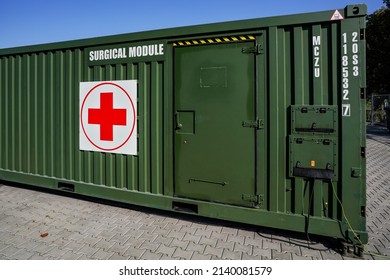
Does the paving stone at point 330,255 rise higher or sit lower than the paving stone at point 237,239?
lower

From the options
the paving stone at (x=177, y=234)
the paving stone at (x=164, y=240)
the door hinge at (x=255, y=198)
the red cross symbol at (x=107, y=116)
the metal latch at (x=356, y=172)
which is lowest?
the paving stone at (x=164, y=240)

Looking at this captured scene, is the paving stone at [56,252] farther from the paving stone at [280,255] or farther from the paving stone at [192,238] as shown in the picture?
the paving stone at [280,255]

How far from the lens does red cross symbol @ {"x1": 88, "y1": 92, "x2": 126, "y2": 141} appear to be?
14.5ft

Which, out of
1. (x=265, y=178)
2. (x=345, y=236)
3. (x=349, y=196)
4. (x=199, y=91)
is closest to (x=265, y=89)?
(x=199, y=91)

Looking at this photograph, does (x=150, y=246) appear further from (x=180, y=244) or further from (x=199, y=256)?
(x=199, y=256)

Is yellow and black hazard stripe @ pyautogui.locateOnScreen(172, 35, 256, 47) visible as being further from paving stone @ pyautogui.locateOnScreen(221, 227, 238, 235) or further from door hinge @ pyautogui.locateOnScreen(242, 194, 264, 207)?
paving stone @ pyautogui.locateOnScreen(221, 227, 238, 235)

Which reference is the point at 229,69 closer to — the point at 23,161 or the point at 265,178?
the point at 265,178

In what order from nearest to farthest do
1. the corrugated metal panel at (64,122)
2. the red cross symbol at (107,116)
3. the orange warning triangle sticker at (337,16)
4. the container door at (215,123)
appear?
the orange warning triangle sticker at (337,16)
the container door at (215,123)
the corrugated metal panel at (64,122)
the red cross symbol at (107,116)

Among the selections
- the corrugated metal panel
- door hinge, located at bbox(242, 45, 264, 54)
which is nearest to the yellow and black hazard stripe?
door hinge, located at bbox(242, 45, 264, 54)

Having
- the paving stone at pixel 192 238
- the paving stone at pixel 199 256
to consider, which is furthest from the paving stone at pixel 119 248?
the paving stone at pixel 199 256

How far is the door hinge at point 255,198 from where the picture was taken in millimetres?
3646

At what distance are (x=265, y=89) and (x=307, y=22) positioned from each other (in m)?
0.88
